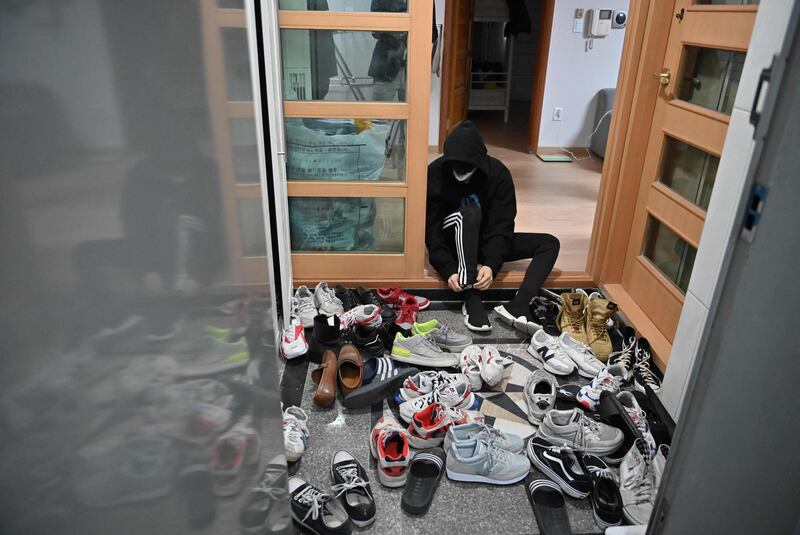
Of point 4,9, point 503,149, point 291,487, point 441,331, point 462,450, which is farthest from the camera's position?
point 503,149

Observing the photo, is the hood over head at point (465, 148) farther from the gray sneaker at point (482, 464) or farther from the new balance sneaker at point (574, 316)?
the gray sneaker at point (482, 464)

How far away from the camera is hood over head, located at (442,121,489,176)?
260 cm

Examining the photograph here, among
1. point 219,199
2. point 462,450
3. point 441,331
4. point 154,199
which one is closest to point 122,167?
point 154,199

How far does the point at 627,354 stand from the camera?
7.25ft

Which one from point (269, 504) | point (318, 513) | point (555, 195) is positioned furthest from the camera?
point (555, 195)

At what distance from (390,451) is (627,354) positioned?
1.08 metres

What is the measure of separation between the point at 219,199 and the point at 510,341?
6.39 feet

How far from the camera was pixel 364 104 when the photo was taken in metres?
2.44

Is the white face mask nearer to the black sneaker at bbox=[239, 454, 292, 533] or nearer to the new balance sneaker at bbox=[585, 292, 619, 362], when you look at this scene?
the new balance sneaker at bbox=[585, 292, 619, 362]

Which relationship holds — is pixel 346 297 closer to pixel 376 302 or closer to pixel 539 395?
pixel 376 302

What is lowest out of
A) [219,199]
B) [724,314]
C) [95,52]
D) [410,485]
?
[410,485]

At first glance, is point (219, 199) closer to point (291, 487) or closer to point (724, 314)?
point (724, 314)

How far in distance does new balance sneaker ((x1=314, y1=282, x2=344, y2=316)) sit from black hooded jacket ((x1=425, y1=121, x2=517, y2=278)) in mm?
522

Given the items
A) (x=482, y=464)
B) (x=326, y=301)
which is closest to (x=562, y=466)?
(x=482, y=464)
